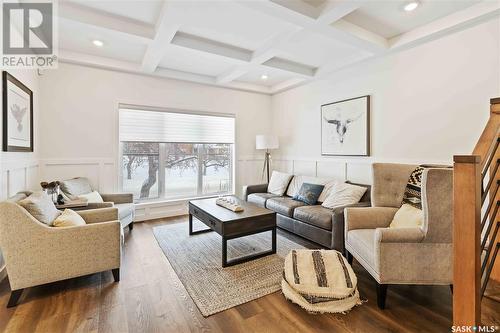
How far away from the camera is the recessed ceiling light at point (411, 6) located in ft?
7.57

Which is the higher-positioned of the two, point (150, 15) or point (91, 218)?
point (150, 15)

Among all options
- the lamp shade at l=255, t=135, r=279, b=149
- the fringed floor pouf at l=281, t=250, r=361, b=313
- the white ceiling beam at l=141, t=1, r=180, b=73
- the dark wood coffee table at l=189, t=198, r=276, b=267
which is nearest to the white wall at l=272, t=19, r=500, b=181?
the lamp shade at l=255, t=135, r=279, b=149

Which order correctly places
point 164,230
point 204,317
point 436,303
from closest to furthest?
point 204,317 → point 436,303 → point 164,230

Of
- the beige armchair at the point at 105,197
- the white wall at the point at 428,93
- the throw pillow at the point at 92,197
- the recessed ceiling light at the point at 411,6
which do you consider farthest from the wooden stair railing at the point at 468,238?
the throw pillow at the point at 92,197

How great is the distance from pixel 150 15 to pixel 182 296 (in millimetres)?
2847

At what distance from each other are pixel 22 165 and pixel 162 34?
220 centimetres

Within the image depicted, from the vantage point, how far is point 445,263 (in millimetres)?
1771

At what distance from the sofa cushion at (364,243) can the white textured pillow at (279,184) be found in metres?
1.93

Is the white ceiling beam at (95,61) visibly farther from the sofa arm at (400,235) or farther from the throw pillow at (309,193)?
the sofa arm at (400,235)

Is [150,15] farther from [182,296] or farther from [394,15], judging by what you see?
[182,296]

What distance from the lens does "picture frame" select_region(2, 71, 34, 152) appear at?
7.45 ft

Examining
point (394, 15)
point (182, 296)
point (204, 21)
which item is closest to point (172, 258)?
point (182, 296)

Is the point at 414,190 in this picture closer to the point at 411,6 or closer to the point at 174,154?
the point at 411,6

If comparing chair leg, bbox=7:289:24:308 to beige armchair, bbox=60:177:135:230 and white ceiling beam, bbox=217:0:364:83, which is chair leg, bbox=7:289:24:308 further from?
white ceiling beam, bbox=217:0:364:83
